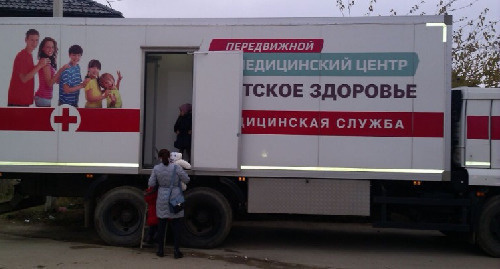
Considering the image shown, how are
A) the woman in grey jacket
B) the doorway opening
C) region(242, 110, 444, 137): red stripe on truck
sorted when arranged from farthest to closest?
the doorway opening
region(242, 110, 444, 137): red stripe on truck
the woman in grey jacket

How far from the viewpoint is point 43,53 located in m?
8.02

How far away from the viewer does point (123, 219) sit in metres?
8.25

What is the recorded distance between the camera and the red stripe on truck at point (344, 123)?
759 cm

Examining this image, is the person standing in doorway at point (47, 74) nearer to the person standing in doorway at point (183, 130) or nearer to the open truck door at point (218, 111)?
the person standing in doorway at point (183, 130)

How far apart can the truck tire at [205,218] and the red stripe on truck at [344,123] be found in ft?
4.00

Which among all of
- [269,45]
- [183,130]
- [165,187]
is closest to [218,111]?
[183,130]

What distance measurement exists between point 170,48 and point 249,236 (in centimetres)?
387

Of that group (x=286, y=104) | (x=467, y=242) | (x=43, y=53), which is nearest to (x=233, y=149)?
(x=286, y=104)

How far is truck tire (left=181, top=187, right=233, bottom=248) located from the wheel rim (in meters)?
0.84

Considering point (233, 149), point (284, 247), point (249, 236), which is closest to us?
point (233, 149)

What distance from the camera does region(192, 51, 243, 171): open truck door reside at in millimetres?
7727

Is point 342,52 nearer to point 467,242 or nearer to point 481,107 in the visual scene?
point 481,107

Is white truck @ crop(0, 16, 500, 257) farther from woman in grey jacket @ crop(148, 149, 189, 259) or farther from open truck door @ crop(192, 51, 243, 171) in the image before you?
woman in grey jacket @ crop(148, 149, 189, 259)

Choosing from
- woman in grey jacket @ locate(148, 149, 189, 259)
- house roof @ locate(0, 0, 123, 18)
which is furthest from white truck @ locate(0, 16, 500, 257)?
house roof @ locate(0, 0, 123, 18)
